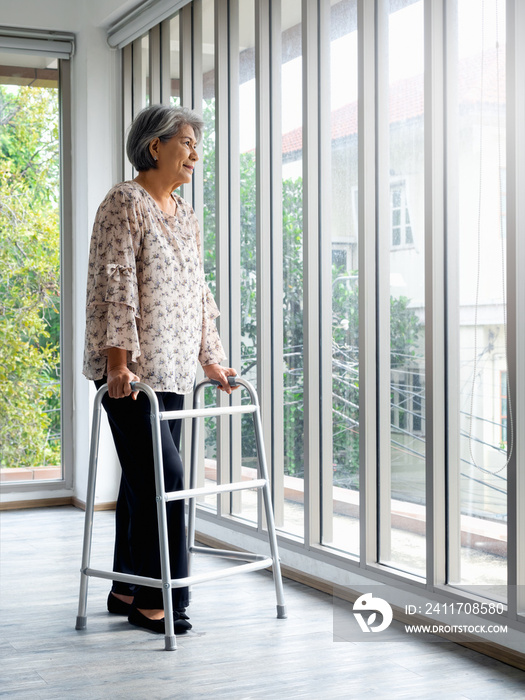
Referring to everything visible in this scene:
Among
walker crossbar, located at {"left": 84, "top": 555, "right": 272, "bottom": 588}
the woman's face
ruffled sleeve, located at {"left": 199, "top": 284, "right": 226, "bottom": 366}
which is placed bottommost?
walker crossbar, located at {"left": 84, "top": 555, "right": 272, "bottom": 588}

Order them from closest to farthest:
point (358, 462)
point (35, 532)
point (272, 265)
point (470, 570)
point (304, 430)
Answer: point (470, 570), point (358, 462), point (304, 430), point (272, 265), point (35, 532)

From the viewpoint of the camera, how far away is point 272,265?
3279 mm

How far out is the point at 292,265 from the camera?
320 centimetres

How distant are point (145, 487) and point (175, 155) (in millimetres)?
960

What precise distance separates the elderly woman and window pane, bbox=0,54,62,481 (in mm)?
2062

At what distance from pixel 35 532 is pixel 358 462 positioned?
1772mm

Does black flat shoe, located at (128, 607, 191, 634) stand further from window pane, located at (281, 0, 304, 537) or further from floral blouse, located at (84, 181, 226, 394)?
window pane, located at (281, 0, 304, 537)

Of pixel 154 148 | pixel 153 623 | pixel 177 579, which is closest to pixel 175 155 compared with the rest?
pixel 154 148

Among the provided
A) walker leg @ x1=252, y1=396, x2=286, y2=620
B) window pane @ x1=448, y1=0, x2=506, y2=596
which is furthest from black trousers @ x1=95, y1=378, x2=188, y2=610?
window pane @ x1=448, y1=0, x2=506, y2=596

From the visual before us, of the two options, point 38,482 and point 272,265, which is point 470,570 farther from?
point 38,482

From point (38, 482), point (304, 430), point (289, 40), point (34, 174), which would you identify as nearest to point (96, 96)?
point (34, 174)

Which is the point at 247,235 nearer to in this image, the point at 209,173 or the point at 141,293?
the point at 209,173

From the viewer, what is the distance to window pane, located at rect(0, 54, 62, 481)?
14.8ft

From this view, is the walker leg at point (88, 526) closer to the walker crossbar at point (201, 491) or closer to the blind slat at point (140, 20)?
the walker crossbar at point (201, 491)
